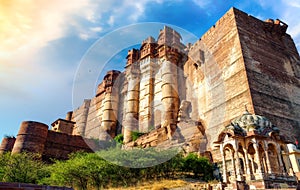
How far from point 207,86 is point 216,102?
2.51 m

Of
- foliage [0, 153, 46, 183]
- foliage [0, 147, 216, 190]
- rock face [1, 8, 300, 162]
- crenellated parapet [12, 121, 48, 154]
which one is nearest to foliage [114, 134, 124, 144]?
rock face [1, 8, 300, 162]

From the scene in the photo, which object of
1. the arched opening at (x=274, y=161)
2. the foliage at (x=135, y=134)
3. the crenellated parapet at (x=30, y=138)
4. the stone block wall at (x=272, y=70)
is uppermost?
the stone block wall at (x=272, y=70)

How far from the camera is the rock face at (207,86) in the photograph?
16828mm

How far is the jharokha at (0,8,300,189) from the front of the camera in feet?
27.5

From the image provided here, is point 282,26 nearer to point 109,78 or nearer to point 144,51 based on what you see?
point 144,51

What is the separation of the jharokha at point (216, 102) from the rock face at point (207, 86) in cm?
8

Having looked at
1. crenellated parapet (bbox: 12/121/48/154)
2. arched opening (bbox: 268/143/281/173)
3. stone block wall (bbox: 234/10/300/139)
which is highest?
stone block wall (bbox: 234/10/300/139)

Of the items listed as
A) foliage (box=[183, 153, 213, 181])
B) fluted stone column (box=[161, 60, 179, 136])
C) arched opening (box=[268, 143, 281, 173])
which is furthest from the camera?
fluted stone column (box=[161, 60, 179, 136])

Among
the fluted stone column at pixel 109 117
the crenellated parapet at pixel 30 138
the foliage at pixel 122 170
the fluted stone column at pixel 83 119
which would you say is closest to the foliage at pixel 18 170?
the foliage at pixel 122 170

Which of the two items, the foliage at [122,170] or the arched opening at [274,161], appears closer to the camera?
the arched opening at [274,161]

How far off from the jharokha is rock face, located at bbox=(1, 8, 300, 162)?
Result: 0.08 meters

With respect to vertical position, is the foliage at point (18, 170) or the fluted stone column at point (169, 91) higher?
the fluted stone column at point (169, 91)

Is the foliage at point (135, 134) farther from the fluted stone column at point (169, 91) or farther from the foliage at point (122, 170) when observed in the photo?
the foliage at point (122, 170)

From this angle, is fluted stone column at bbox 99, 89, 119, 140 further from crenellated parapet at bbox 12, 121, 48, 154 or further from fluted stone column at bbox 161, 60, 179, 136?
fluted stone column at bbox 161, 60, 179, 136
